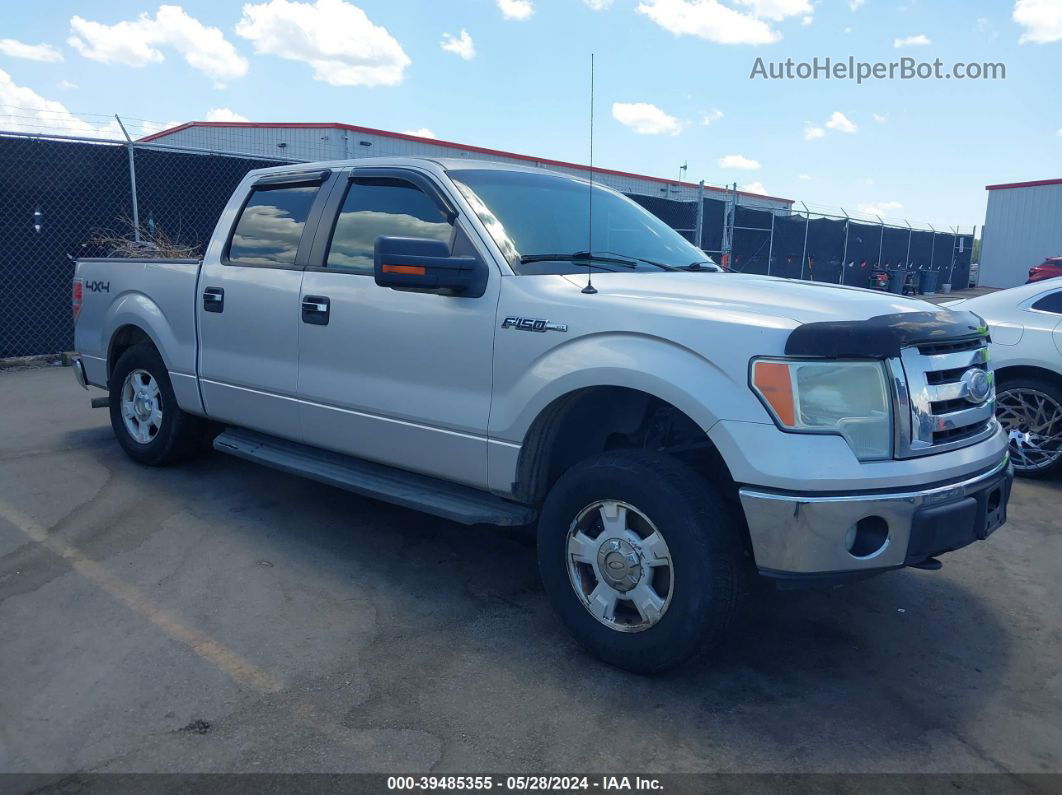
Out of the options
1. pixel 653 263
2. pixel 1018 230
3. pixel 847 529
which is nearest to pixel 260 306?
pixel 653 263

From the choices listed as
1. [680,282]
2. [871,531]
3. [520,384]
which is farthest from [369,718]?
[680,282]

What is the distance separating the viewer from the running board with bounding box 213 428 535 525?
11.8 ft

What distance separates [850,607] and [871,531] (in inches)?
49.9

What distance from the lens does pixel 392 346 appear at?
393 cm

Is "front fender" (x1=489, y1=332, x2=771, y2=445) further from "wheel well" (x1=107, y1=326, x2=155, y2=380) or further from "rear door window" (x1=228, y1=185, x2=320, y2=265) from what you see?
"wheel well" (x1=107, y1=326, x2=155, y2=380)

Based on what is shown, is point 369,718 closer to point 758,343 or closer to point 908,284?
point 758,343

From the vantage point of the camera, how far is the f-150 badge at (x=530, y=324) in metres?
3.33

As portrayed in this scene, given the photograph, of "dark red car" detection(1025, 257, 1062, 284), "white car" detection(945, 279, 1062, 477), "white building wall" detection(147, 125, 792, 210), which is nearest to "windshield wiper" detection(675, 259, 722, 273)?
"white car" detection(945, 279, 1062, 477)

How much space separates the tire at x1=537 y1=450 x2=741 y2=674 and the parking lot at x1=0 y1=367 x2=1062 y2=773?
0.21 metres

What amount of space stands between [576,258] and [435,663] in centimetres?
189

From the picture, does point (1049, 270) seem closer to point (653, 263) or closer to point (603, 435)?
point (653, 263)

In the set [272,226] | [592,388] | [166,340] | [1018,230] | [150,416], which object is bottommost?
[150,416]

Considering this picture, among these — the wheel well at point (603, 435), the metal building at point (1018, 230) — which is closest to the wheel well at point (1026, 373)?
the wheel well at point (603, 435)

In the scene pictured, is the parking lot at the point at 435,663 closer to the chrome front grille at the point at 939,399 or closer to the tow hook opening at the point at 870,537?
the tow hook opening at the point at 870,537
